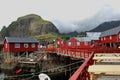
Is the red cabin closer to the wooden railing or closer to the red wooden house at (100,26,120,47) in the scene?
the red wooden house at (100,26,120,47)

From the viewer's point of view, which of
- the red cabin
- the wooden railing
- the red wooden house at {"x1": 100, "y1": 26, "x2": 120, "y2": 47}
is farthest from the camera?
the red wooden house at {"x1": 100, "y1": 26, "x2": 120, "y2": 47}

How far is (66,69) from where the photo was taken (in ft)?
147

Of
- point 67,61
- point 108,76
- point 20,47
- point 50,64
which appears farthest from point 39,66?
point 108,76

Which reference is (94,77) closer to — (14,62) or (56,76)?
(56,76)

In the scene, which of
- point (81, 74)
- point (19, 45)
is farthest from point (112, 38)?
point (81, 74)

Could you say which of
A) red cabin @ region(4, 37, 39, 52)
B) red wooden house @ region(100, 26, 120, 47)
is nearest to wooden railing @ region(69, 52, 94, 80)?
red cabin @ region(4, 37, 39, 52)

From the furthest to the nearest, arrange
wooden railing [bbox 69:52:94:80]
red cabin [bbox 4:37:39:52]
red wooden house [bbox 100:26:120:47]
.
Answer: red wooden house [bbox 100:26:120:47] → red cabin [bbox 4:37:39:52] → wooden railing [bbox 69:52:94:80]

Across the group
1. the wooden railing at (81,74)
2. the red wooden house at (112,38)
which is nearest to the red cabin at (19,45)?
the red wooden house at (112,38)

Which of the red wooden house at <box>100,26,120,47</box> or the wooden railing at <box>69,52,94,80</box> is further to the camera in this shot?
the red wooden house at <box>100,26,120,47</box>

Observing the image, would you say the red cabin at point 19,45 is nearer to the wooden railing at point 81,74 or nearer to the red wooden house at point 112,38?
the red wooden house at point 112,38

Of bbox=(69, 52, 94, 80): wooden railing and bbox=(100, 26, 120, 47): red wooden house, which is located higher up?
bbox=(100, 26, 120, 47): red wooden house

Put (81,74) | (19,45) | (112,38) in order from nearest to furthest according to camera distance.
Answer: (81,74) < (19,45) < (112,38)

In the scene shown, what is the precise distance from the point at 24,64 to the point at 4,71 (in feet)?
17.1

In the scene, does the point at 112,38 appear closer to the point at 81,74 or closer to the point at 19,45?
the point at 19,45
